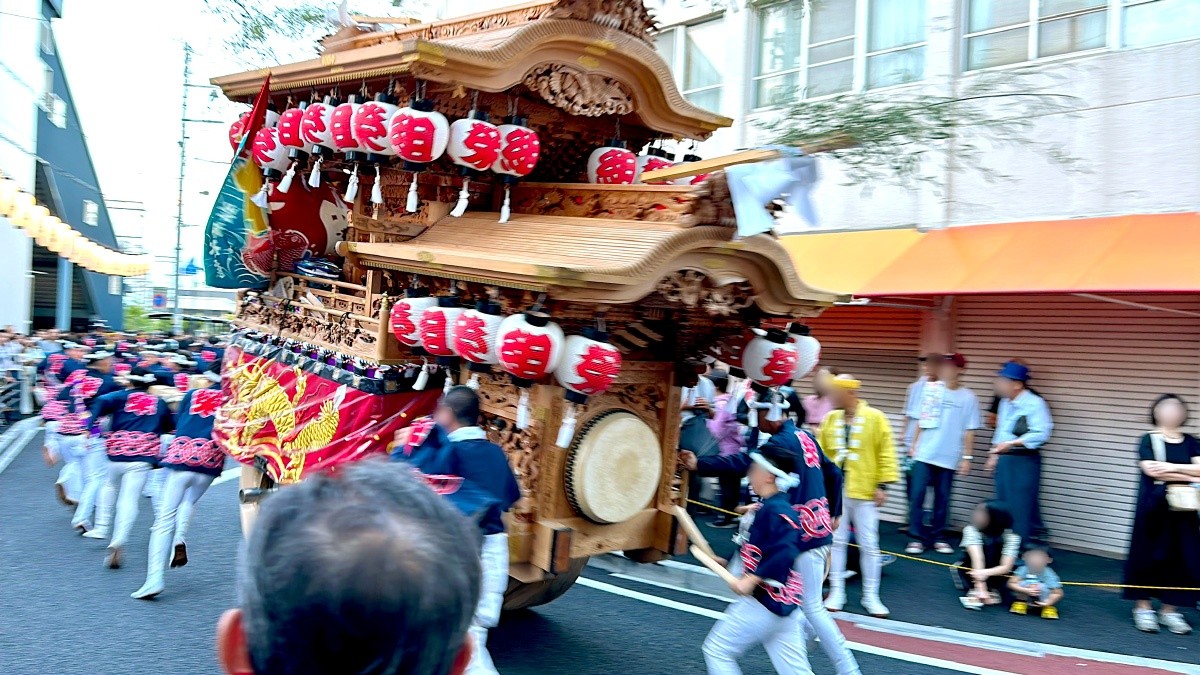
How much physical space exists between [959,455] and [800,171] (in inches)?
198

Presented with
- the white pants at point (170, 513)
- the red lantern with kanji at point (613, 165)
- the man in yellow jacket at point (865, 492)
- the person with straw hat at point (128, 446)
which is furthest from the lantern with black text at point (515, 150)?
the person with straw hat at point (128, 446)

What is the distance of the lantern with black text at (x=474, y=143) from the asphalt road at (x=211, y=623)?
2978mm

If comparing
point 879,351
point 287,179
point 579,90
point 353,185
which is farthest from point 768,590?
point 879,351

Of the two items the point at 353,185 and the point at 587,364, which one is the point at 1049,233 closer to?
the point at 587,364

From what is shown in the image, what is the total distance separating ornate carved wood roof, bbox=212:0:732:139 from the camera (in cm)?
524

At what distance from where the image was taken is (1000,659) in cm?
574

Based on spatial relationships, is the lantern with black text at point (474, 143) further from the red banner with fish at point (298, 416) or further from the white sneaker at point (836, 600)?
the white sneaker at point (836, 600)

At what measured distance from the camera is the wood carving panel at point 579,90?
571cm

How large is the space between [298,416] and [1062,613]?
555cm

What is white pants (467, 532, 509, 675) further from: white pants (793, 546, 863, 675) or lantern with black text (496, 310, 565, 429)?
white pants (793, 546, 863, 675)

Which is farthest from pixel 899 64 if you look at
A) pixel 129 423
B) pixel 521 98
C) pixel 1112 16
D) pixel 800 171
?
pixel 129 423

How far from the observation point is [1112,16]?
28.5ft

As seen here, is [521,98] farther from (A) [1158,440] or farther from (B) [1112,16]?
(B) [1112,16]

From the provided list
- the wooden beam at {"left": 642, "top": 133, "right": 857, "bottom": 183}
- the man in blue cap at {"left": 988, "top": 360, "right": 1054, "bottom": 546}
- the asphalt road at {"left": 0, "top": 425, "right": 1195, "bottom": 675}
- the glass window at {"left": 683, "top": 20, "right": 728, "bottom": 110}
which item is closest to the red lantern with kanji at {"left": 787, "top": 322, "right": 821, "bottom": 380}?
the wooden beam at {"left": 642, "top": 133, "right": 857, "bottom": 183}
